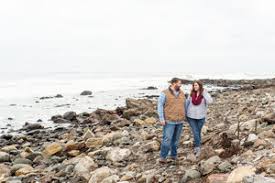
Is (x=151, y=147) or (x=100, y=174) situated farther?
(x=151, y=147)

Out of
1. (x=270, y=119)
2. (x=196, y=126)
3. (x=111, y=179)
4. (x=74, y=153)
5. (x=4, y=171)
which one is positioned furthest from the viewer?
(x=74, y=153)

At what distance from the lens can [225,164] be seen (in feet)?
26.5

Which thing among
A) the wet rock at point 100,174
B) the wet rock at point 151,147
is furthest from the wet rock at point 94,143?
the wet rock at point 100,174

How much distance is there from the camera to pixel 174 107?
9266 mm

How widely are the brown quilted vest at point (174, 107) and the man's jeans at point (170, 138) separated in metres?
0.15

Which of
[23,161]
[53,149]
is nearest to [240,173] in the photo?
[23,161]

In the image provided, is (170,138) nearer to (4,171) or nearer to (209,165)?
(209,165)

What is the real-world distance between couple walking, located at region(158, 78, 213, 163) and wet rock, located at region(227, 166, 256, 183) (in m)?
2.18

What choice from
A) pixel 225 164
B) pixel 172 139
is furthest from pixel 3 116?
pixel 225 164

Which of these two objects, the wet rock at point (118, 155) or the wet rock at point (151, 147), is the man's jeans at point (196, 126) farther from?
the wet rock at point (118, 155)

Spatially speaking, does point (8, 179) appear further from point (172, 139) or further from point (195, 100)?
point (195, 100)

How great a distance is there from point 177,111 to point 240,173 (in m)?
2.36

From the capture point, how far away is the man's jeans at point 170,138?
9402 millimetres

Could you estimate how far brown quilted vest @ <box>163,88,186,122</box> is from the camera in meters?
9.20
